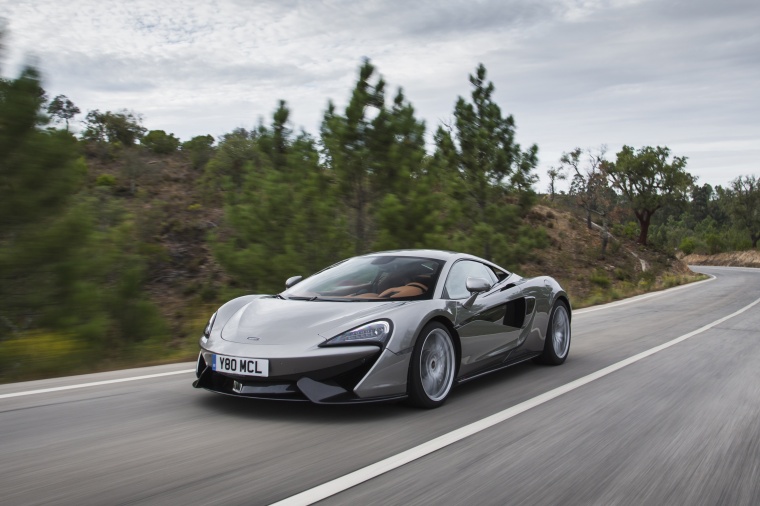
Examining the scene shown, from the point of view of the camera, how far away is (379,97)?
54.0ft

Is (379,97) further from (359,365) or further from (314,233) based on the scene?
(359,365)

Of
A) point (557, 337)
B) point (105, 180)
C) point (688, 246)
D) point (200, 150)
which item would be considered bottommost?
point (688, 246)

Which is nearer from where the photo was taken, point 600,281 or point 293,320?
Answer: point 293,320

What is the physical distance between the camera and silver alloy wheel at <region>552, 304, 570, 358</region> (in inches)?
295

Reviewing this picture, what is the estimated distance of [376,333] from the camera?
4766mm

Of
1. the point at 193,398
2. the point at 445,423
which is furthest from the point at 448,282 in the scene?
the point at 193,398

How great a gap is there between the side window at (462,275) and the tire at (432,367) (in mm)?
481

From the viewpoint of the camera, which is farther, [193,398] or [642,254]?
[642,254]

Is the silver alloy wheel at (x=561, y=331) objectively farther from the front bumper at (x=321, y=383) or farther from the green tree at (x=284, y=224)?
the green tree at (x=284, y=224)

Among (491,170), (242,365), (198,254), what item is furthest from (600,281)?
(242,365)

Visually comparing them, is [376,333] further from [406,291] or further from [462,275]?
[462,275]

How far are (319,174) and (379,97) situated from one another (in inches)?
94.4

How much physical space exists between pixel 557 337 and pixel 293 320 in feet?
12.0

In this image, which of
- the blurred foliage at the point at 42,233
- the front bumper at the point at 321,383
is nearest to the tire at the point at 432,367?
the front bumper at the point at 321,383
